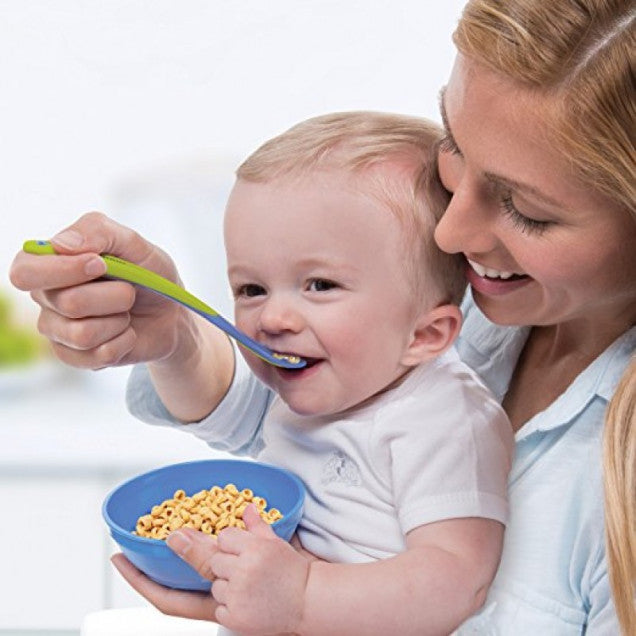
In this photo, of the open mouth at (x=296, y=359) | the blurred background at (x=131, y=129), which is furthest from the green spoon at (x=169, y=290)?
the blurred background at (x=131, y=129)

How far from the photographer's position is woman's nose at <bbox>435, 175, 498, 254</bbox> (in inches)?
49.1

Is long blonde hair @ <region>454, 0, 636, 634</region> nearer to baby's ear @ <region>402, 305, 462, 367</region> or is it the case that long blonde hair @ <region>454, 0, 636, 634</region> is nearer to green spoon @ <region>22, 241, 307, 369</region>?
baby's ear @ <region>402, 305, 462, 367</region>

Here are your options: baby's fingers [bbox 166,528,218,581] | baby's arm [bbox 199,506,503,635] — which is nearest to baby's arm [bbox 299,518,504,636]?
baby's arm [bbox 199,506,503,635]

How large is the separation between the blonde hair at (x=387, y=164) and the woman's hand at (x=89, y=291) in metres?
0.16

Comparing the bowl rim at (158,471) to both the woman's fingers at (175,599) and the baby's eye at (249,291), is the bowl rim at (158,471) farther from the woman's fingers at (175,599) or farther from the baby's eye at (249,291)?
the baby's eye at (249,291)

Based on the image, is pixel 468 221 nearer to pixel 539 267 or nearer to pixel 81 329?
pixel 539 267

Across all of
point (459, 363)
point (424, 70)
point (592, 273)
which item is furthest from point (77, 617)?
point (592, 273)

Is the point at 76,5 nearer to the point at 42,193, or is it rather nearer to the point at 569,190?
the point at 42,193

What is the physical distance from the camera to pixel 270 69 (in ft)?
11.0

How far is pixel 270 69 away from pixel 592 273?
223cm

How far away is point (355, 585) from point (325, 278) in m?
0.32

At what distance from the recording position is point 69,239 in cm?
122

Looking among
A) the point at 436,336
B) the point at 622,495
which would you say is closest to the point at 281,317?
the point at 436,336

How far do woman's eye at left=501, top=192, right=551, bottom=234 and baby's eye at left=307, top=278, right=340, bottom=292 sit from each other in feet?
0.68
